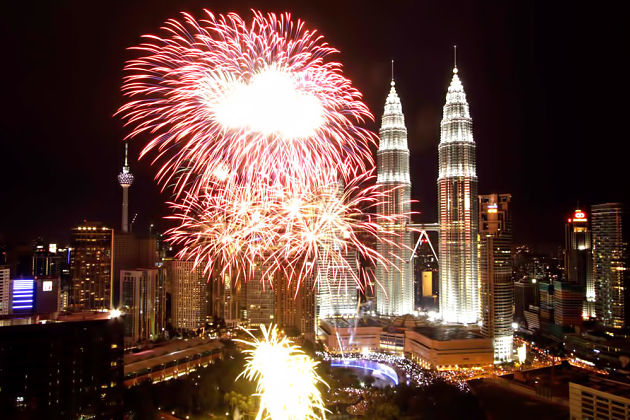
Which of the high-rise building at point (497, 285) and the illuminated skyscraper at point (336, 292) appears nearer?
→ the high-rise building at point (497, 285)

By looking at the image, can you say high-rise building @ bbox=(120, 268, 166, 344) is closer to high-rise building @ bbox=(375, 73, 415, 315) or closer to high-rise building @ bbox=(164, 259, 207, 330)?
high-rise building @ bbox=(164, 259, 207, 330)

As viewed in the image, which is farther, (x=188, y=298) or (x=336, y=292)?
(x=336, y=292)

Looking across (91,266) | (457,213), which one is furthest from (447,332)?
(91,266)

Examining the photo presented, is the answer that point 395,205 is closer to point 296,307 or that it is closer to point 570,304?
point 296,307

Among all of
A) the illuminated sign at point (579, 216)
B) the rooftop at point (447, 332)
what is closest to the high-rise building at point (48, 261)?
the rooftop at point (447, 332)

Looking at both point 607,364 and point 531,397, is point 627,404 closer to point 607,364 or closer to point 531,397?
point 531,397

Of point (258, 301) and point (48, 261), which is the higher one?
point (48, 261)

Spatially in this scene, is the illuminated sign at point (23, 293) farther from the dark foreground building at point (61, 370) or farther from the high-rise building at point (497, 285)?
the high-rise building at point (497, 285)
